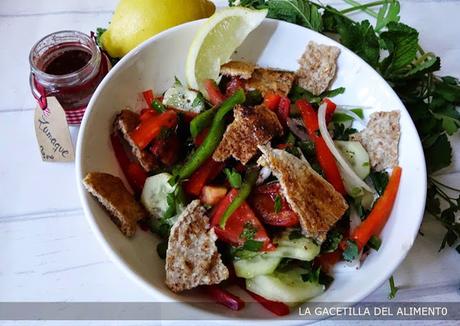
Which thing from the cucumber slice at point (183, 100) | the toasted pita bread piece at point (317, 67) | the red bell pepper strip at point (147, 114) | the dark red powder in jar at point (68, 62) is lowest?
the dark red powder in jar at point (68, 62)

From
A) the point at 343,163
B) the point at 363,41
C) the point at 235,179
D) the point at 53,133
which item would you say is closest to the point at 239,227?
the point at 235,179

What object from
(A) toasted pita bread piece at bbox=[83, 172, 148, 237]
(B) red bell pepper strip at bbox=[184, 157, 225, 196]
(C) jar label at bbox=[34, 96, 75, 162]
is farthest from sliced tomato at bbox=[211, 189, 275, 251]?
(C) jar label at bbox=[34, 96, 75, 162]

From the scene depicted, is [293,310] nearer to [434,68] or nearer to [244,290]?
[244,290]

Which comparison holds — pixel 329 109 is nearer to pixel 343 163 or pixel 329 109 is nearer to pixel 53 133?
pixel 343 163

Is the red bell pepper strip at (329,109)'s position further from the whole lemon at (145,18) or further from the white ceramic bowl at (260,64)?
the whole lemon at (145,18)

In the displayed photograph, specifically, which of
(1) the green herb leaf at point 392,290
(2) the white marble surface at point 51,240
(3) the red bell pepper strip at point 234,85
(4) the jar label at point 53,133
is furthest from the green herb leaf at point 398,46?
(4) the jar label at point 53,133

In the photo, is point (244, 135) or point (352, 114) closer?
point (244, 135)

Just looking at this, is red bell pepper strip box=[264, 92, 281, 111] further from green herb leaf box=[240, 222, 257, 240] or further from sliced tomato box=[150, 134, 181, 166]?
green herb leaf box=[240, 222, 257, 240]

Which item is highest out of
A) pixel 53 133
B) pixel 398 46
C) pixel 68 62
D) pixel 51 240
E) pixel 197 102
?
pixel 398 46
